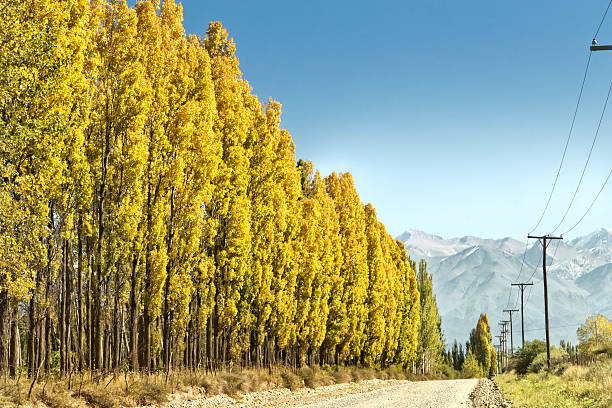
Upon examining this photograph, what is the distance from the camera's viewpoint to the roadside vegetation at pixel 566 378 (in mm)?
A: 19391

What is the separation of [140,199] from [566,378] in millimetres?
26657

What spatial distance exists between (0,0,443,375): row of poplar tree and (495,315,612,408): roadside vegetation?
11337mm

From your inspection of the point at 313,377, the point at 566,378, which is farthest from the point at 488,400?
the point at 566,378

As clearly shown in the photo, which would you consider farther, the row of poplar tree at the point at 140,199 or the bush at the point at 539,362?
the bush at the point at 539,362

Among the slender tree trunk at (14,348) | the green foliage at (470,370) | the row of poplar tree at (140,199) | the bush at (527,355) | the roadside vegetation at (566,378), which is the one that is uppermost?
the row of poplar tree at (140,199)

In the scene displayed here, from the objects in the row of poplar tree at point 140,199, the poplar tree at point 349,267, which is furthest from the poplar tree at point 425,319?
the row of poplar tree at point 140,199

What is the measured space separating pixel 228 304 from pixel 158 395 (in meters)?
6.79

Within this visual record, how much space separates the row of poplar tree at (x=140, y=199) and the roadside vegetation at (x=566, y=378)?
11.3 metres

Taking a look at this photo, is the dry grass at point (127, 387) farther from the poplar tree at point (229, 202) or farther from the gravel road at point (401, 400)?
the gravel road at point (401, 400)

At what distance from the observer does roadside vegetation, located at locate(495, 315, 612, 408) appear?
63.6 ft

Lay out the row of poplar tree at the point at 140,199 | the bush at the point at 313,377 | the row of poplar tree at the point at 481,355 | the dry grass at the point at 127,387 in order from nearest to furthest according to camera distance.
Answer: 1. the dry grass at the point at 127,387
2. the row of poplar tree at the point at 140,199
3. the bush at the point at 313,377
4. the row of poplar tree at the point at 481,355

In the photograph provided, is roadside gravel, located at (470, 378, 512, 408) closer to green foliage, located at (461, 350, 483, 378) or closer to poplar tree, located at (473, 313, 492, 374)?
green foliage, located at (461, 350, 483, 378)

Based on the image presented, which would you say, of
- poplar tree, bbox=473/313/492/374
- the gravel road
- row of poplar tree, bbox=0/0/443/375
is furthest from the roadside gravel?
poplar tree, bbox=473/313/492/374

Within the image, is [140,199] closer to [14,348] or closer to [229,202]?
[14,348]
